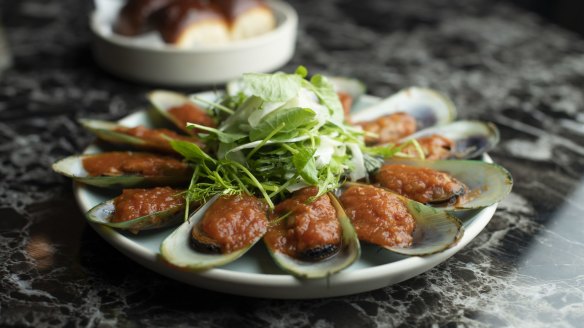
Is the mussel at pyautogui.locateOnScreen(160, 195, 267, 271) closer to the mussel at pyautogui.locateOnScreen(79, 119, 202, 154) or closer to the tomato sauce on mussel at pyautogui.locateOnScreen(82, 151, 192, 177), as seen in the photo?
the tomato sauce on mussel at pyautogui.locateOnScreen(82, 151, 192, 177)

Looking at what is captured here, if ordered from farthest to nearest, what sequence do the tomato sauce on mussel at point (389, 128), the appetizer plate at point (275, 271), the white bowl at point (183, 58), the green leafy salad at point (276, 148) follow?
the white bowl at point (183, 58)
the tomato sauce on mussel at point (389, 128)
the green leafy salad at point (276, 148)
the appetizer plate at point (275, 271)

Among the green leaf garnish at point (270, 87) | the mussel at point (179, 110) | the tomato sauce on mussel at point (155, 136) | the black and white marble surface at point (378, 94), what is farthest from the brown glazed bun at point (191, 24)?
the green leaf garnish at point (270, 87)

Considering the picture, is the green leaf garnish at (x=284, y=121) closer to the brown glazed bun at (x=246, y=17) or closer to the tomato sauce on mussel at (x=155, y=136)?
the tomato sauce on mussel at (x=155, y=136)

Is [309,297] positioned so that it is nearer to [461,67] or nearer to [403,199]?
[403,199]

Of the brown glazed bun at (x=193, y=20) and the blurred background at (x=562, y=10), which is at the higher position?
the brown glazed bun at (x=193, y=20)

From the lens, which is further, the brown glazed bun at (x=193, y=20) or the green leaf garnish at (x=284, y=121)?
the brown glazed bun at (x=193, y=20)

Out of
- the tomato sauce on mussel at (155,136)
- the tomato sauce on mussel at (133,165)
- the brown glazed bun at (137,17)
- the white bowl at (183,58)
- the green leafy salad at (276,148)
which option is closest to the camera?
the green leafy salad at (276,148)
